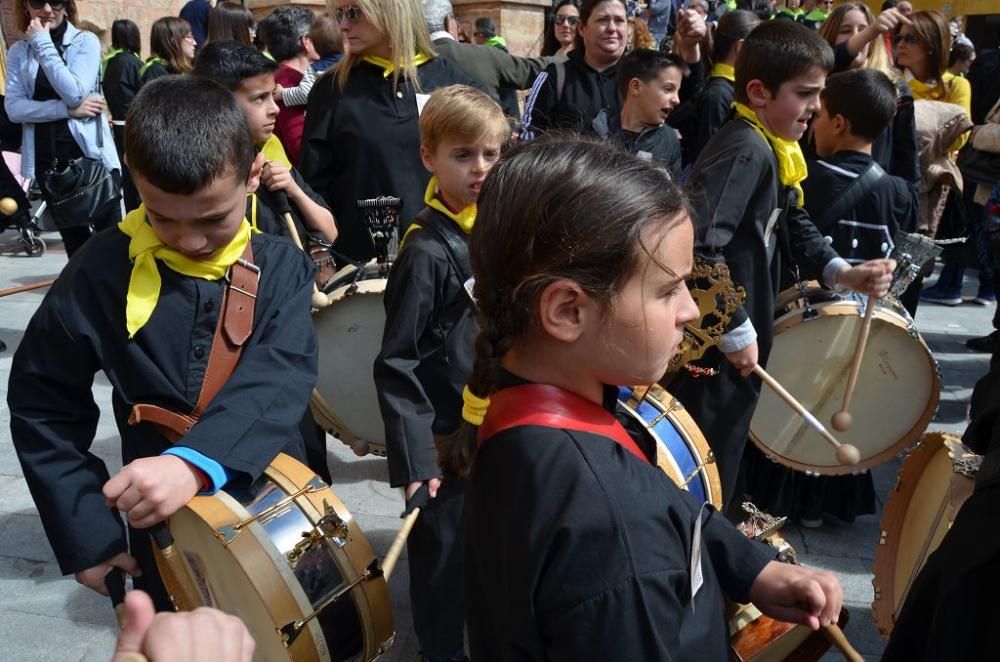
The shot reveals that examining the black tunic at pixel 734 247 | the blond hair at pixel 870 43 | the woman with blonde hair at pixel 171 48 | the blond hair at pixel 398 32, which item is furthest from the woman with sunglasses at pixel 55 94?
the blond hair at pixel 870 43

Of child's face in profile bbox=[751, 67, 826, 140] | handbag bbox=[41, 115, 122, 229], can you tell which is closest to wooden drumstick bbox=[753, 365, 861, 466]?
child's face in profile bbox=[751, 67, 826, 140]

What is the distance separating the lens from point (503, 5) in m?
11.2

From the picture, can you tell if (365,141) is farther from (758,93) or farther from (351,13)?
(758,93)

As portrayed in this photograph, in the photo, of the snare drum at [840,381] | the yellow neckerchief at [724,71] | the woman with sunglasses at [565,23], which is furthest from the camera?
the woman with sunglasses at [565,23]

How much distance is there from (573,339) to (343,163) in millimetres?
2434

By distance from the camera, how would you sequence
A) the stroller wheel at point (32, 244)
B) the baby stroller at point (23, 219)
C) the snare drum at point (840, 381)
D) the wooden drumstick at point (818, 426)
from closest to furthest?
the wooden drumstick at point (818, 426), the snare drum at point (840, 381), the baby stroller at point (23, 219), the stroller wheel at point (32, 244)

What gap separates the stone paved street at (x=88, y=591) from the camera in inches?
106

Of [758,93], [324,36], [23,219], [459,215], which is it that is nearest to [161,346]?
[459,215]

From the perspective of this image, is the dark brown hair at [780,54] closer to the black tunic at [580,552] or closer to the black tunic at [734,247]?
the black tunic at [734,247]

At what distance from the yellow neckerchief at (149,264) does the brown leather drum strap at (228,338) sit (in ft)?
0.11

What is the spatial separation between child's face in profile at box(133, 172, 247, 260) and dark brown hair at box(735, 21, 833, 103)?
5.99ft

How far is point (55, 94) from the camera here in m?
5.67

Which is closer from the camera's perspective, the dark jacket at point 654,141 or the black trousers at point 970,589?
the black trousers at point 970,589

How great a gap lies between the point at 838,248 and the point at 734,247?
96 centimetres
